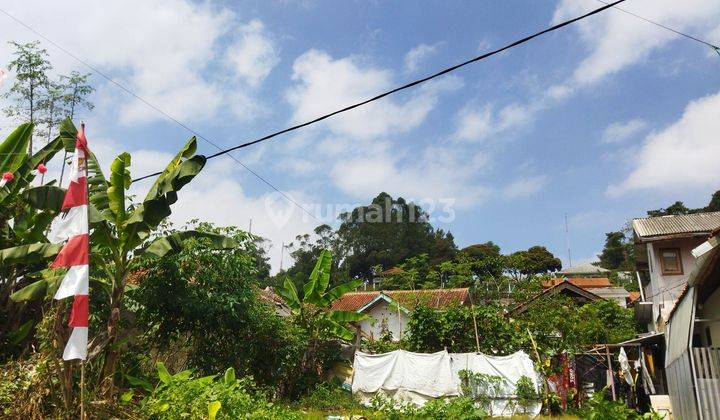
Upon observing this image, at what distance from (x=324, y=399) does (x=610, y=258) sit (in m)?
58.3

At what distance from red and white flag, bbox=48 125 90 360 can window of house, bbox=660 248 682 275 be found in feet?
60.1

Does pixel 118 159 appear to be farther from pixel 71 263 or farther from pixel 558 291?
pixel 558 291

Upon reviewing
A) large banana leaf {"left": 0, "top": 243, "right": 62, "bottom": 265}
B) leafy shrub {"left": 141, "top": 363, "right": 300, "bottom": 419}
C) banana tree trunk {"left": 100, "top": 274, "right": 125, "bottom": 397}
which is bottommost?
leafy shrub {"left": 141, "top": 363, "right": 300, "bottom": 419}

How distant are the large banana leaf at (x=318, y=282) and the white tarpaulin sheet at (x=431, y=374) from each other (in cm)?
217

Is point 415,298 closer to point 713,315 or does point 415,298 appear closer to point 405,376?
point 405,376

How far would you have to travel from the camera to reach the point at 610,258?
64062 mm

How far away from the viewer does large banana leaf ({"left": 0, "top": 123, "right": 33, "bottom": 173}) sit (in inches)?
368

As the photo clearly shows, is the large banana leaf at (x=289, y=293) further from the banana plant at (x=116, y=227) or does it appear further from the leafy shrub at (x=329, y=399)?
the banana plant at (x=116, y=227)

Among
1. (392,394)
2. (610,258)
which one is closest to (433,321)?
(392,394)

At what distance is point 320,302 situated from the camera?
15.7 m

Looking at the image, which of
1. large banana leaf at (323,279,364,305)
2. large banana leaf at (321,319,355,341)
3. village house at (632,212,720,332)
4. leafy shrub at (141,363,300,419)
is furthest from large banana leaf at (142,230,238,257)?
village house at (632,212,720,332)

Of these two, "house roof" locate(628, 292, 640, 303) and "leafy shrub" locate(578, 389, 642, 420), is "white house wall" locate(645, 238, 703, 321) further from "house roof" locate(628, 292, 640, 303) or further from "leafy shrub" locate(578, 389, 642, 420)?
"house roof" locate(628, 292, 640, 303)

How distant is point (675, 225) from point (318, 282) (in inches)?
501

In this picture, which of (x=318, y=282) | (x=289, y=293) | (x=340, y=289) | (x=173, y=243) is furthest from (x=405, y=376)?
(x=173, y=243)
